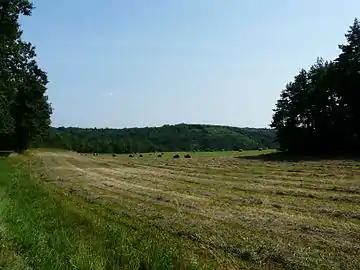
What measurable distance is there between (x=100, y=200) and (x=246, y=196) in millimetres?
6278

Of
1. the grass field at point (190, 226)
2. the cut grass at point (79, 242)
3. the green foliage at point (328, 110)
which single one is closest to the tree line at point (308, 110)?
the green foliage at point (328, 110)

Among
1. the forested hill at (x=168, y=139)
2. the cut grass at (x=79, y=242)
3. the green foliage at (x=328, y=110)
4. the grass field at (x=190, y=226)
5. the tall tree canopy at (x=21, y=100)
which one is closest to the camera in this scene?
the cut grass at (x=79, y=242)

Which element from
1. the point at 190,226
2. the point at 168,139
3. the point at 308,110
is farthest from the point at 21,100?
the point at 168,139

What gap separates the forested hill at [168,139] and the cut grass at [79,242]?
84.5 m

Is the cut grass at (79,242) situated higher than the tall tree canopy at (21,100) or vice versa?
the tall tree canopy at (21,100)

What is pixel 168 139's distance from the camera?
156m

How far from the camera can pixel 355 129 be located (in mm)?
56281

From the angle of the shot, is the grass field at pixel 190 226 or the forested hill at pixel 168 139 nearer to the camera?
the grass field at pixel 190 226

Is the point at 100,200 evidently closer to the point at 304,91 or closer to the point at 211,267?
the point at 211,267

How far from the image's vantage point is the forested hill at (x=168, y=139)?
124 m

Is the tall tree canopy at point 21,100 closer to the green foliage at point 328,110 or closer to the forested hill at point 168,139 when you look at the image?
the forested hill at point 168,139

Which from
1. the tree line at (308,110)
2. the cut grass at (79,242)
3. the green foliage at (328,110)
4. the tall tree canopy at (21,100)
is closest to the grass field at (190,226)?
the cut grass at (79,242)

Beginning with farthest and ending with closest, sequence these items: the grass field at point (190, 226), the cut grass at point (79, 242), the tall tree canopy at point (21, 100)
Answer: the tall tree canopy at point (21, 100), the grass field at point (190, 226), the cut grass at point (79, 242)

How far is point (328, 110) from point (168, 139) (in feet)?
323
